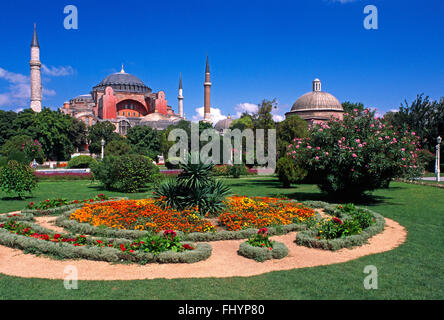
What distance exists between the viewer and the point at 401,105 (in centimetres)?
3506

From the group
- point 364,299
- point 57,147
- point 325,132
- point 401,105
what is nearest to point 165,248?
point 364,299

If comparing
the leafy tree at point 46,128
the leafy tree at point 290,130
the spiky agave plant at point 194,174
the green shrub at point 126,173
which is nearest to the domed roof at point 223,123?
the leafy tree at point 46,128

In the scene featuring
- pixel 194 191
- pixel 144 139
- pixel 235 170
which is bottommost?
pixel 194 191

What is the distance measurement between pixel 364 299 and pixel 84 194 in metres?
13.5

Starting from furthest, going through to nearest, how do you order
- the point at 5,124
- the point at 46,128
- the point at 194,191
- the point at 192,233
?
1. the point at 5,124
2. the point at 46,128
3. the point at 194,191
4. the point at 192,233

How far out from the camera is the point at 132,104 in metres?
73.8

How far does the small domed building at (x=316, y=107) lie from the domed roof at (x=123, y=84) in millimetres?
36488

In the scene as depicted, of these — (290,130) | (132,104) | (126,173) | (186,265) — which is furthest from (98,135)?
(186,265)

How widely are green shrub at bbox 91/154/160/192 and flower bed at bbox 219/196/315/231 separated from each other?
6.78m

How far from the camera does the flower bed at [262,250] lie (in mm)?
5965

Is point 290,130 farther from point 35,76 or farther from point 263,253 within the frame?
→ point 35,76

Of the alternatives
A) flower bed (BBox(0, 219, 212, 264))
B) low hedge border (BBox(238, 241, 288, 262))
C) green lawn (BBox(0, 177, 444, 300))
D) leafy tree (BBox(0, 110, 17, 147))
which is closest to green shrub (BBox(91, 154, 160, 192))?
flower bed (BBox(0, 219, 212, 264))

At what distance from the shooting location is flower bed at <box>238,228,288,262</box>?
596cm

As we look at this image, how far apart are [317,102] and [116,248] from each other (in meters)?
51.3
